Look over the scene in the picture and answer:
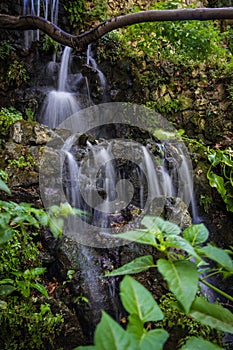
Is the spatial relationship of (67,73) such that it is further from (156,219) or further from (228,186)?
(156,219)

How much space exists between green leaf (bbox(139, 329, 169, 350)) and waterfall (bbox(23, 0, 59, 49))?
683 centimetres

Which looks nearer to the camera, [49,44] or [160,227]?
[160,227]

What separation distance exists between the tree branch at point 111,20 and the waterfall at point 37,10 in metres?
2.95

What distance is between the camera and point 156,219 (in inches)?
41.6

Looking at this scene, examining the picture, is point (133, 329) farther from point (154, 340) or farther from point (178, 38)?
point (178, 38)

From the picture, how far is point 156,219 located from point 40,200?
222 cm

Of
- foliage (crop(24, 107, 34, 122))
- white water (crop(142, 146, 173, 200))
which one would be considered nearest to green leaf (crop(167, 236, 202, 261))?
white water (crop(142, 146, 173, 200))

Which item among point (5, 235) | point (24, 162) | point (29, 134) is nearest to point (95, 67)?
point (29, 134)

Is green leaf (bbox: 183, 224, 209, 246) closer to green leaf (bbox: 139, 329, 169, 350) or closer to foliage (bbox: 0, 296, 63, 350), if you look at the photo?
green leaf (bbox: 139, 329, 169, 350)

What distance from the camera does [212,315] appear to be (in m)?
0.93

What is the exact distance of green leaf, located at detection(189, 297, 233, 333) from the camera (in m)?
0.91

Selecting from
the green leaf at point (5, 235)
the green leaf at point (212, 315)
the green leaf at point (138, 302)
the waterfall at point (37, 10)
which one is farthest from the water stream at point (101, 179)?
the green leaf at point (138, 302)

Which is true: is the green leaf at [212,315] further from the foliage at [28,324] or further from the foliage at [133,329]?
the foliage at [28,324]

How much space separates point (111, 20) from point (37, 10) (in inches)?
176
